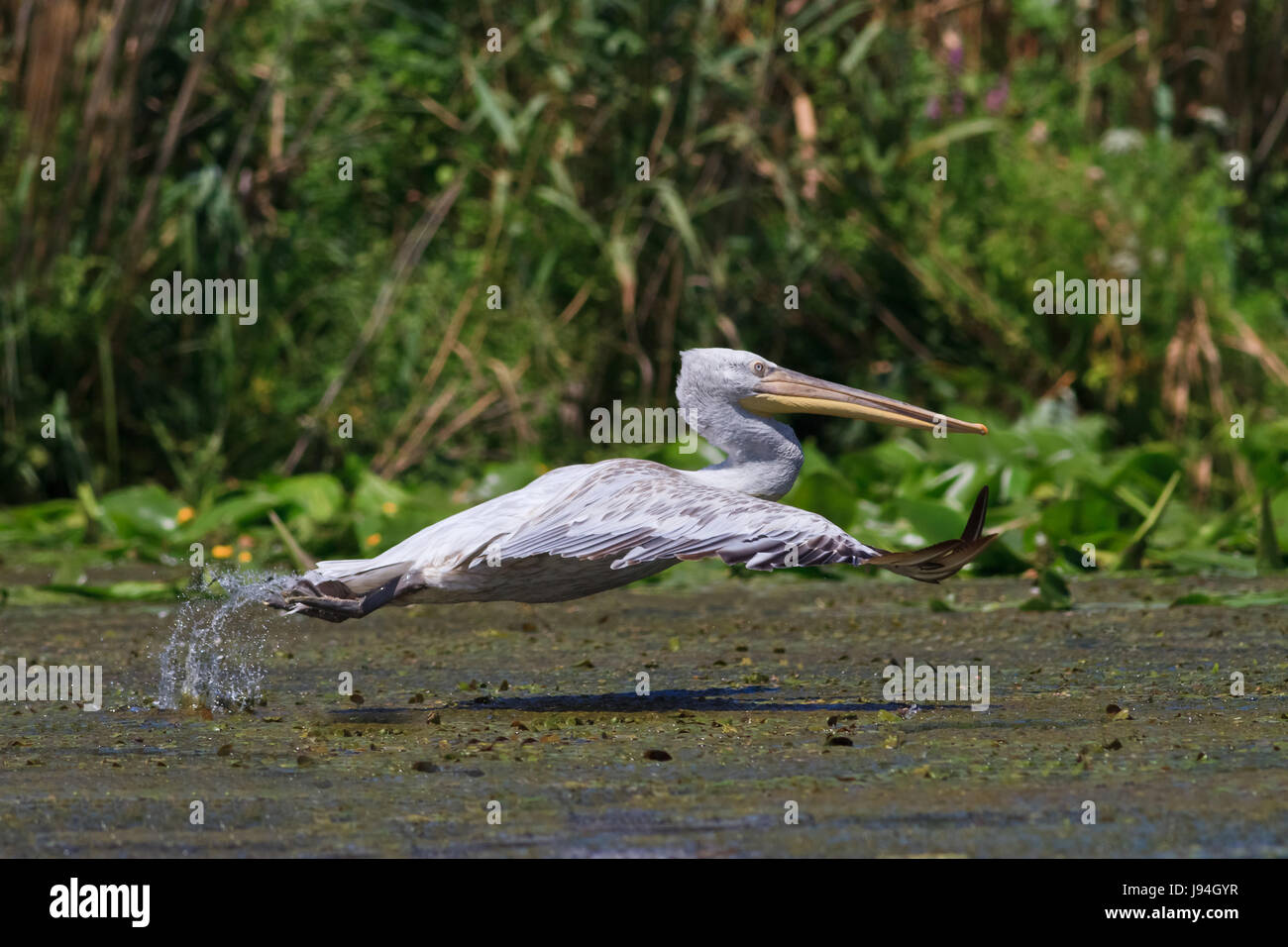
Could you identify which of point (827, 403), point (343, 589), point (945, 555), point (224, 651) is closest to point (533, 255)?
point (224, 651)

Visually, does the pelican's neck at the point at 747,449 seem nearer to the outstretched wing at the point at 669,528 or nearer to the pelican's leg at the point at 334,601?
the outstretched wing at the point at 669,528

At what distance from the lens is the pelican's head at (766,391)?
5.73 meters

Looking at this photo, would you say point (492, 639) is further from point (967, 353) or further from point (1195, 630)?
point (967, 353)

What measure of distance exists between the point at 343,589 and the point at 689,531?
970mm

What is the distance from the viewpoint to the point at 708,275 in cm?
963

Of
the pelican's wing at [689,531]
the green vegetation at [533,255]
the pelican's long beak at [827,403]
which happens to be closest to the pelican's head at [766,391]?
the pelican's long beak at [827,403]

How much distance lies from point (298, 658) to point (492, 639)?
722 mm

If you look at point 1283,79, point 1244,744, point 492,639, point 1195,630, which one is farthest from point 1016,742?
point 1283,79

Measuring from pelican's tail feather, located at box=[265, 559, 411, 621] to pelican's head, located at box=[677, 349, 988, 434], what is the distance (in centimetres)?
102

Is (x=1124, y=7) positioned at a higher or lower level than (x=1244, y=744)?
higher

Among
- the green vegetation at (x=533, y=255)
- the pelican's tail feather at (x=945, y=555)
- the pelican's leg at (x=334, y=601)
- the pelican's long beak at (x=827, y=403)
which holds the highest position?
the green vegetation at (x=533, y=255)

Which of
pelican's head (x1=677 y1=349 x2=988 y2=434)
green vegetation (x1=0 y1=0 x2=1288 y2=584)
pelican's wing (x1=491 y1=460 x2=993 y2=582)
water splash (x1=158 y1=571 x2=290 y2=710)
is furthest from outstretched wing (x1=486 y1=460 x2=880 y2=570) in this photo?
green vegetation (x1=0 y1=0 x2=1288 y2=584)

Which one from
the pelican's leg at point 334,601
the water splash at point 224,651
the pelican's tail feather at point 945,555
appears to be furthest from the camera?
the water splash at point 224,651

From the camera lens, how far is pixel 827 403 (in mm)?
5941
